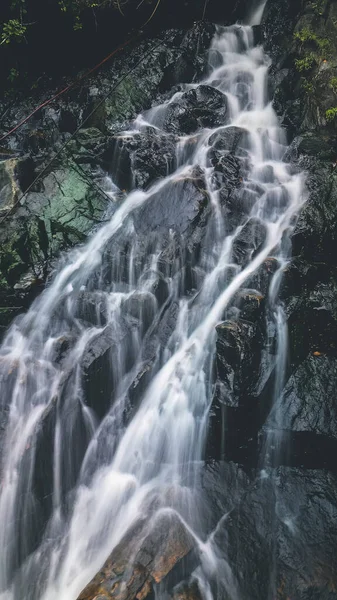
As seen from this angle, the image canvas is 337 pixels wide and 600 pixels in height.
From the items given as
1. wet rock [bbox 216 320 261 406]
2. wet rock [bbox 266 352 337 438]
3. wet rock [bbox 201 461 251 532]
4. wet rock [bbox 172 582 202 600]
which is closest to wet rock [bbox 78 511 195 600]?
wet rock [bbox 172 582 202 600]

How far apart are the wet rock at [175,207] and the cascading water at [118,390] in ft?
0.25

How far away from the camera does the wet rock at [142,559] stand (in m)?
4.30

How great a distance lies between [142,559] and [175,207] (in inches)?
240

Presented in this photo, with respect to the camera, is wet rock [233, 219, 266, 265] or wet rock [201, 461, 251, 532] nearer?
wet rock [201, 461, 251, 532]

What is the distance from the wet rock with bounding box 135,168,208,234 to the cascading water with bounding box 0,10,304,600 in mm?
76

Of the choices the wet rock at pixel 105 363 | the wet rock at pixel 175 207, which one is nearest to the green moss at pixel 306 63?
the wet rock at pixel 175 207

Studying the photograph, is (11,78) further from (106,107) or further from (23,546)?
(23,546)

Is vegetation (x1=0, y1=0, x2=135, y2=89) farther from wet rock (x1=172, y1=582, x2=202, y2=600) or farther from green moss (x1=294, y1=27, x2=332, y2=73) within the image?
wet rock (x1=172, y1=582, x2=202, y2=600)

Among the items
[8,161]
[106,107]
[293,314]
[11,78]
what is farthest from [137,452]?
[11,78]

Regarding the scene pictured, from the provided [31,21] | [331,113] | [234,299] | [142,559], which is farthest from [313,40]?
[142,559]

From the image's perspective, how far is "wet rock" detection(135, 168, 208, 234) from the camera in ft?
26.4

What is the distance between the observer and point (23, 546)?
5.28 m

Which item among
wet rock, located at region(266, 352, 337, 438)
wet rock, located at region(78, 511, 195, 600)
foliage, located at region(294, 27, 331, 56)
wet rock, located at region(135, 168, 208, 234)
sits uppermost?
foliage, located at region(294, 27, 331, 56)

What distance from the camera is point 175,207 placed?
8281 millimetres
